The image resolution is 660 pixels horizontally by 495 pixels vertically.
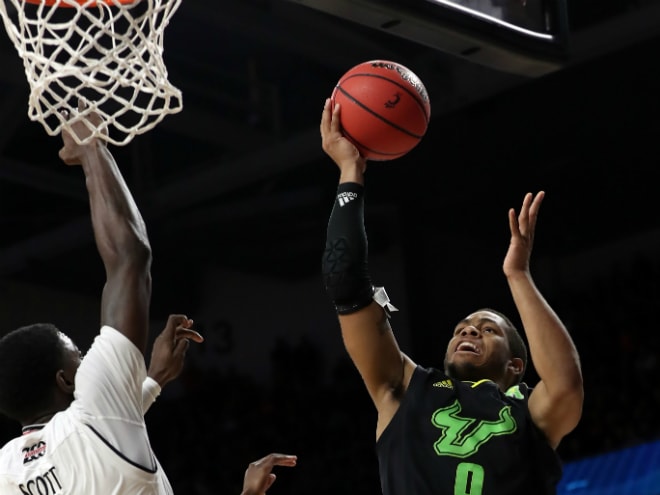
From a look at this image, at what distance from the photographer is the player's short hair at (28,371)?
2332mm

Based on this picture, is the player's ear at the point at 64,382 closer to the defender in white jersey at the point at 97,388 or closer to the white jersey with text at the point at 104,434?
the defender in white jersey at the point at 97,388

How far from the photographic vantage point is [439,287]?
1309cm

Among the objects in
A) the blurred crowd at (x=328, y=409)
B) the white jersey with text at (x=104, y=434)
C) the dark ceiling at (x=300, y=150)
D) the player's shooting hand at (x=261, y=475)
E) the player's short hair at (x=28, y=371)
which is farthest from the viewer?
the blurred crowd at (x=328, y=409)

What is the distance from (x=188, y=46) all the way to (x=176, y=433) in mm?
4696

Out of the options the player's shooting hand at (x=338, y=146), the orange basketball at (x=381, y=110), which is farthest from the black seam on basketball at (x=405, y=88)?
the player's shooting hand at (x=338, y=146)

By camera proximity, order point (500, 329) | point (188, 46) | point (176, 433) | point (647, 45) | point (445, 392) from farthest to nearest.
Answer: point (176, 433)
point (188, 46)
point (647, 45)
point (500, 329)
point (445, 392)

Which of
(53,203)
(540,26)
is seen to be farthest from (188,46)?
(540,26)

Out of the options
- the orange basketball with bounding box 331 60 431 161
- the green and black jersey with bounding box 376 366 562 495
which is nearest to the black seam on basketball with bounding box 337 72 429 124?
the orange basketball with bounding box 331 60 431 161

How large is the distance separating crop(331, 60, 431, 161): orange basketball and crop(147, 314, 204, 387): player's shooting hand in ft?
2.15

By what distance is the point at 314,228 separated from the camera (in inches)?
503

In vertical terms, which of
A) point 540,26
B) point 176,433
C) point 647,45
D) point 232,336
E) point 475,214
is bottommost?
point 176,433

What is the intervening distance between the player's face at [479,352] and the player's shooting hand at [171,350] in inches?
26.5

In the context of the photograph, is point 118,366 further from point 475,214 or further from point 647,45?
point 475,214

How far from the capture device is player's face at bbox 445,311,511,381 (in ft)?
9.80
